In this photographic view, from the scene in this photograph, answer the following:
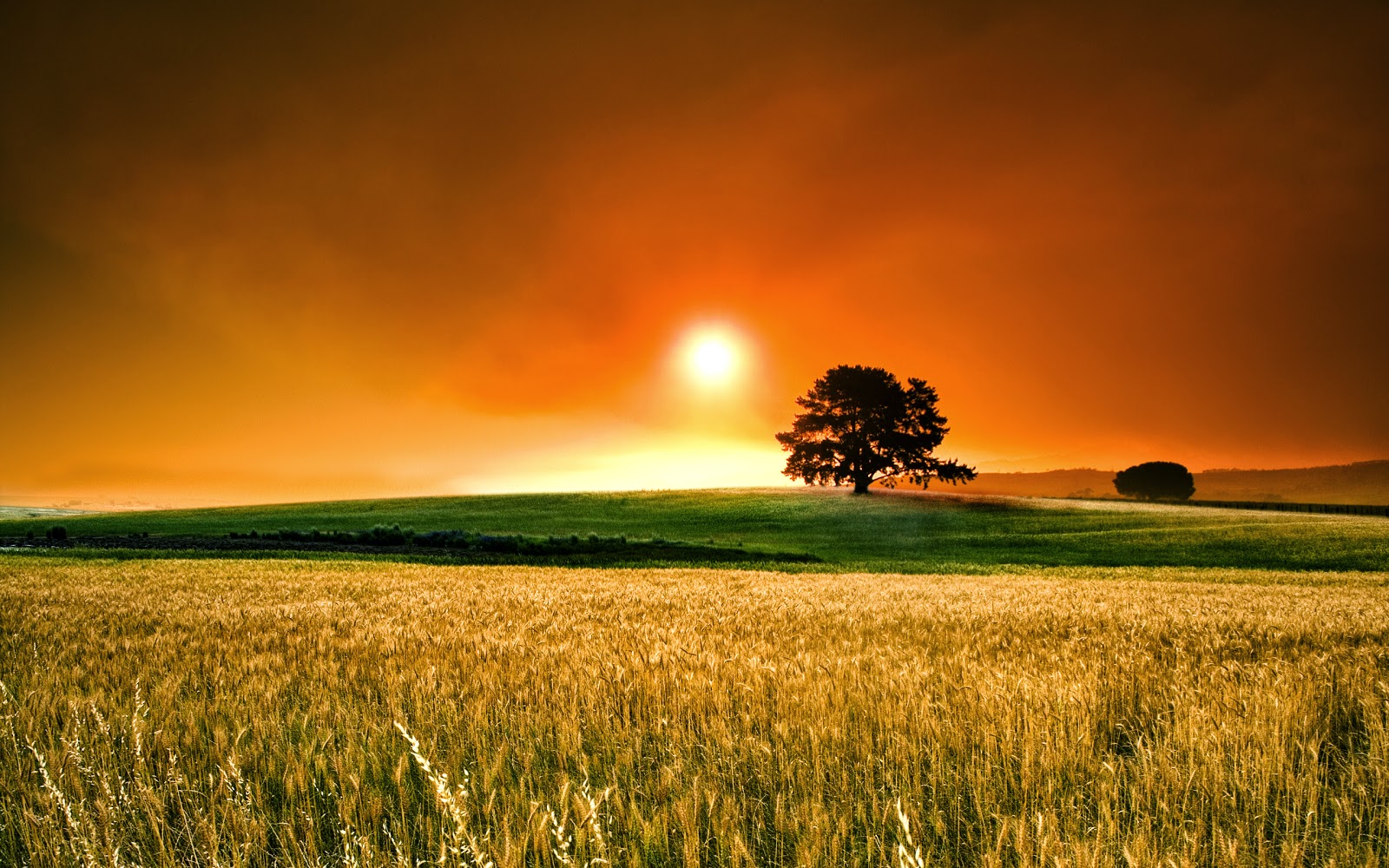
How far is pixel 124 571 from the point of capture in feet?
70.8

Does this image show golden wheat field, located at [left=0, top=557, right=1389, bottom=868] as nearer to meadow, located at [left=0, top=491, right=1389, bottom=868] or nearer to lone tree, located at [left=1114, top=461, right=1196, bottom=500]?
meadow, located at [left=0, top=491, right=1389, bottom=868]

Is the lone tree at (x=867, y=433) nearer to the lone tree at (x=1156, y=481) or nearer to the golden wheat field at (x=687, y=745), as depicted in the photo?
the golden wheat field at (x=687, y=745)

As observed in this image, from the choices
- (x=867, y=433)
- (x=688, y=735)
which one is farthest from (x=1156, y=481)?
(x=688, y=735)

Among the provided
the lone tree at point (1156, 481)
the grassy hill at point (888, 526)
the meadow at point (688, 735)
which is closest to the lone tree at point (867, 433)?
the grassy hill at point (888, 526)

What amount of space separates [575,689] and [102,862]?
10.6ft

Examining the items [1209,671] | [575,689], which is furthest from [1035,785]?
[1209,671]

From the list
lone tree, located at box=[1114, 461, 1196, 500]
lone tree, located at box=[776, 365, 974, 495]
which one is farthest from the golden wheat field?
lone tree, located at box=[1114, 461, 1196, 500]

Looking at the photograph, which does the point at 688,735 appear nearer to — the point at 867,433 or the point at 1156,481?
the point at 867,433

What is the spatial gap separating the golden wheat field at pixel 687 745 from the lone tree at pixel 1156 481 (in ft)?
457

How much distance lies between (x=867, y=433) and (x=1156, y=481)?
90528 mm

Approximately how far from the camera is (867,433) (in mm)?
69875

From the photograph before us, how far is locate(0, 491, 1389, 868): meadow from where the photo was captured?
3412 millimetres

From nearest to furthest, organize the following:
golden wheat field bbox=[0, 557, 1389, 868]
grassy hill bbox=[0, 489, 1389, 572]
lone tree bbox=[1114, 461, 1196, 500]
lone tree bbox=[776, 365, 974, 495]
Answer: golden wheat field bbox=[0, 557, 1389, 868]
grassy hill bbox=[0, 489, 1389, 572]
lone tree bbox=[776, 365, 974, 495]
lone tree bbox=[1114, 461, 1196, 500]

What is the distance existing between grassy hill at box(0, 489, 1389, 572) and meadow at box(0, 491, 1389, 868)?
22.0m
